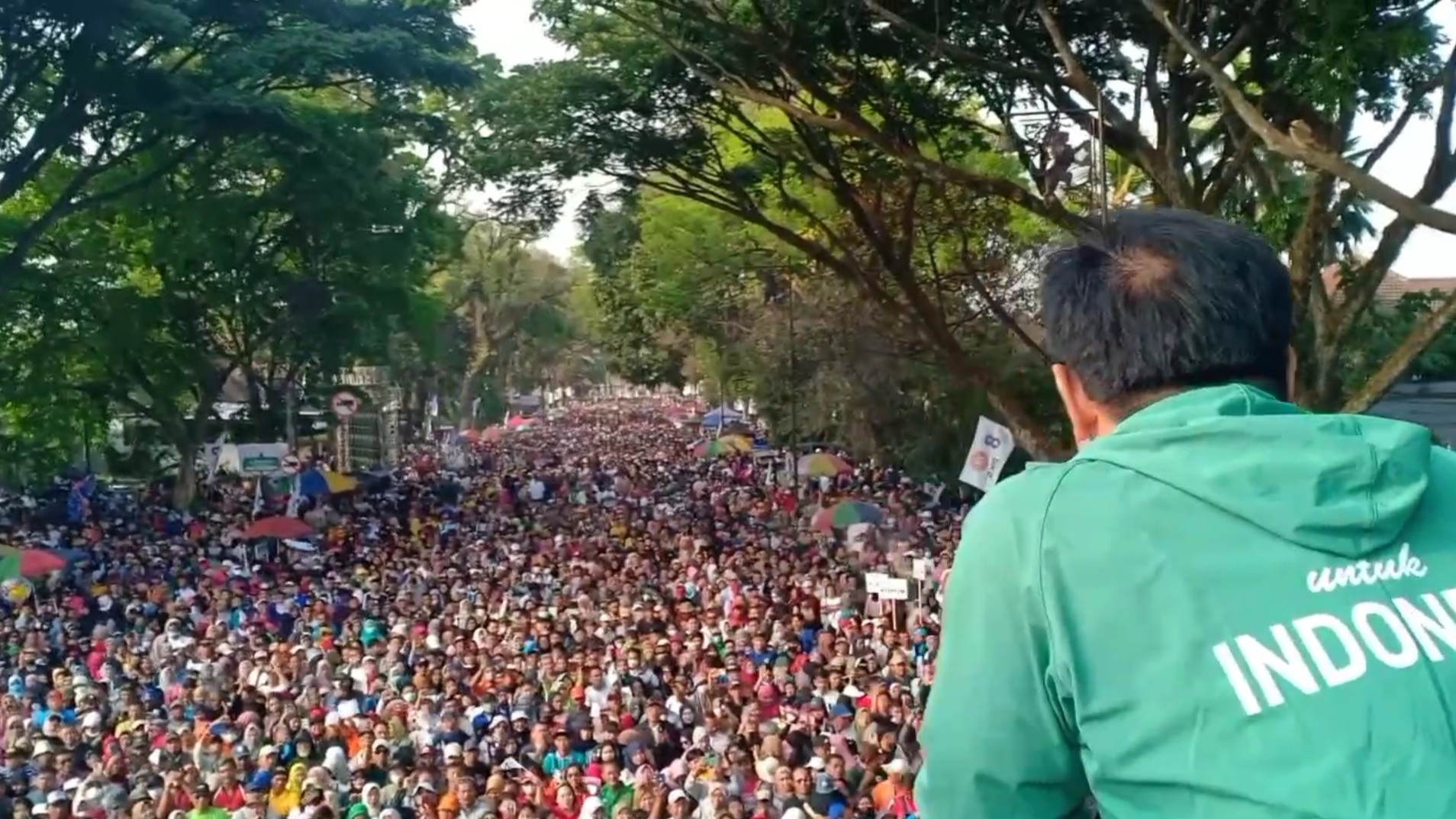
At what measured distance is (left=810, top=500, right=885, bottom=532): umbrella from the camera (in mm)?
20109

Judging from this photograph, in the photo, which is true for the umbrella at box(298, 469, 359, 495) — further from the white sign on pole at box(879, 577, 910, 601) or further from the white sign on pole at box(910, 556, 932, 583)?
the white sign on pole at box(879, 577, 910, 601)

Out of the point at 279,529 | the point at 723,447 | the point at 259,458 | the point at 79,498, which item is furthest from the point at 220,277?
the point at 723,447

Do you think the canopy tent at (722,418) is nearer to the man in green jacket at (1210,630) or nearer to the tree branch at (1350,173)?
the tree branch at (1350,173)

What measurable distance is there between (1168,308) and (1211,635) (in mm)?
326

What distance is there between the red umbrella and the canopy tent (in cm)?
3038

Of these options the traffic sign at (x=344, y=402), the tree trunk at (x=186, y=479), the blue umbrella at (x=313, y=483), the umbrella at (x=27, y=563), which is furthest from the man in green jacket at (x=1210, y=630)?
the traffic sign at (x=344, y=402)

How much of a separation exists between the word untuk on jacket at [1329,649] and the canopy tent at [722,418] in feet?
164

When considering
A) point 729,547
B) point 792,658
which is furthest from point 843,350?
point 792,658

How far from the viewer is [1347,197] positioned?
11.2 metres

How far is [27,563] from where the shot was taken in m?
17.1

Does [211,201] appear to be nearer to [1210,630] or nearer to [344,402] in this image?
[344,402]

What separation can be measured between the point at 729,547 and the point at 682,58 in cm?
801

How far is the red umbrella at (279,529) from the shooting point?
69.4ft

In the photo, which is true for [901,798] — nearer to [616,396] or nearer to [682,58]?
[682,58]
